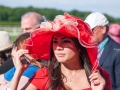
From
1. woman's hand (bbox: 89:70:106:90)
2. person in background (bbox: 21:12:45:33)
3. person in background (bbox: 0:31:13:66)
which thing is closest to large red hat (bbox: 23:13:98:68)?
woman's hand (bbox: 89:70:106:90)

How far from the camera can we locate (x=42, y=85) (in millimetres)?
4422

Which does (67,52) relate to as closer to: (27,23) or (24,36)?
(24,36)

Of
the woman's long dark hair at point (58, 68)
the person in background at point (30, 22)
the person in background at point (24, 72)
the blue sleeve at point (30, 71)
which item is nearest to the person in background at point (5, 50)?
the person in background at point (30, 22)

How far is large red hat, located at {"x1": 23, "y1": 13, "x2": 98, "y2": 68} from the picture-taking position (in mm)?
4254

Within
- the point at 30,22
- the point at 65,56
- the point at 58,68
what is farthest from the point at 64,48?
the point at 30,22

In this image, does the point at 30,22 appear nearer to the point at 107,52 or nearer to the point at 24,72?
the point at 107,52

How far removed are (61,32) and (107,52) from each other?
3369 millimetres

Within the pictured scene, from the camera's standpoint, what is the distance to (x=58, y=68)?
455 cm

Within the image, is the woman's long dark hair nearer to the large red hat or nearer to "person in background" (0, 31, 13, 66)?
the large red hat

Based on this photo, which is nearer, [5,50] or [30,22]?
[5,50]

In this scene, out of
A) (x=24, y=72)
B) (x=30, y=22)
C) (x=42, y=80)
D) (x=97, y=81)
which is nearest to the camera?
(x=97, y=81)

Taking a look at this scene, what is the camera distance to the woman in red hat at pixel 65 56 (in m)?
4.27

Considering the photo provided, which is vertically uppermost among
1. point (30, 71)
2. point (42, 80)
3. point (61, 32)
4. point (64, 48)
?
point (61, 32)

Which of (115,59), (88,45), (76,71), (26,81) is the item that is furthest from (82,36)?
(115,59)
